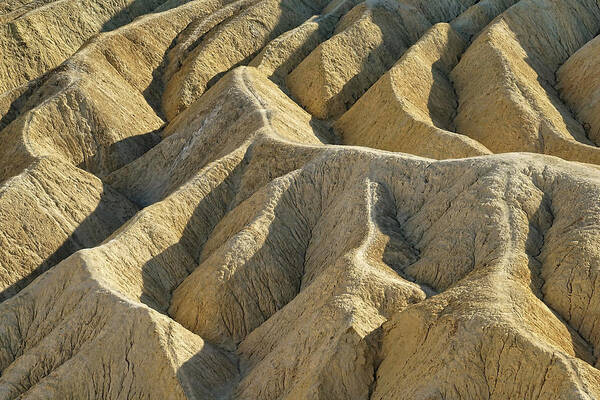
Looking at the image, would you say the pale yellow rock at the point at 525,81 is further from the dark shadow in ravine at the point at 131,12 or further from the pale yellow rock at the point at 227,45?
the dark shadow in ravine at the point at 131,12

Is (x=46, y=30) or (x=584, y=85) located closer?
(x=584, y=85)

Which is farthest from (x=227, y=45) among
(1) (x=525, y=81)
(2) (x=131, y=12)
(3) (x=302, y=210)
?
(3) (x=302, y=210)

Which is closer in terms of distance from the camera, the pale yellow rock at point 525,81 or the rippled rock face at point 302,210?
the rippled rock face at point 302,210

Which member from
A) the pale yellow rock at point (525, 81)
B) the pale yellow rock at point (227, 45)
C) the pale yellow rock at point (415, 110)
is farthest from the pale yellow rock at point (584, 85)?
the pale yellow rock at point (227, 45)

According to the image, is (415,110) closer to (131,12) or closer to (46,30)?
Result: (46,30)

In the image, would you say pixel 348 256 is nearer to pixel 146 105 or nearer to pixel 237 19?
pixel 146 105

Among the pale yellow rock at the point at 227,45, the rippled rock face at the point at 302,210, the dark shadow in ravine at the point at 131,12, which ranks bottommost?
the rippled rock face at the point at 302,210

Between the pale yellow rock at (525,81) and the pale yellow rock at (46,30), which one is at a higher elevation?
the pale yellow rock at (46,30)

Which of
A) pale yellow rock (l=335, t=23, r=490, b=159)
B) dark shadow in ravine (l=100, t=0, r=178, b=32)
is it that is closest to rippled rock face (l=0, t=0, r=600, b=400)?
pale yellow rock (l=335, t=23, r=490, b=159)

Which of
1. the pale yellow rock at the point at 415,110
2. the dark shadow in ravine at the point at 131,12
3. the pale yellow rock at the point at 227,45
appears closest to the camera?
the pale yellow rock at the point at 415,110
